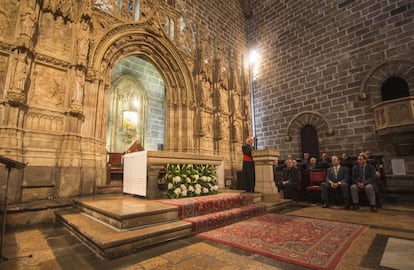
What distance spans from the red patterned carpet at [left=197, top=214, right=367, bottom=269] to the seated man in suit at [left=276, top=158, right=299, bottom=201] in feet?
8.07

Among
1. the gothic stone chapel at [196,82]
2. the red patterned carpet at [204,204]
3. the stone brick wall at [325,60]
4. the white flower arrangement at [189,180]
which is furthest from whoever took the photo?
the stone brick wall at [325,60]

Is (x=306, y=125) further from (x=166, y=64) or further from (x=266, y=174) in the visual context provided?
(x=166, y=64)

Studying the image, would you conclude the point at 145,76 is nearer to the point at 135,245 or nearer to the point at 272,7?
the point at 272,7

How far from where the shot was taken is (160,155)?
4402 mm

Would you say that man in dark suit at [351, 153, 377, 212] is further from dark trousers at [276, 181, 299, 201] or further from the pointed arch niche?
the pointed arch niche

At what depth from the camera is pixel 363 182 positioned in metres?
5.53

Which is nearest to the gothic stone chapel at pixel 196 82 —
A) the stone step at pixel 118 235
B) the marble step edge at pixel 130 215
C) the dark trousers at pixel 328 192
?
the marble step edge at pixel 130 215

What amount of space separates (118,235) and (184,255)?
0.84 meters

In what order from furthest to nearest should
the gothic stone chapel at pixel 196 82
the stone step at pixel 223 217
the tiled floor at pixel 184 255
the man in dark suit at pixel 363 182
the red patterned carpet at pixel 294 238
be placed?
the man in dark suit at pixel 363 182, the gothic stone chapel at pixel 196 82, the stone step at pixel 223 217, the red patterned carpet at pixel 294 238, the tiled floor at pixel 184 255

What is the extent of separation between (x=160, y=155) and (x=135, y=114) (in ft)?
21.1

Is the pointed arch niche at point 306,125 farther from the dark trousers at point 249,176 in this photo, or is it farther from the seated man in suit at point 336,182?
the dark trousers at point 249,176

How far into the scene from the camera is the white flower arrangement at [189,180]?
4.47 meters

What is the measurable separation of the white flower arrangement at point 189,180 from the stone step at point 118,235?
43.2 inches

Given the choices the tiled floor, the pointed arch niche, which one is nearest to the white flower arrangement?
the tiled floor
